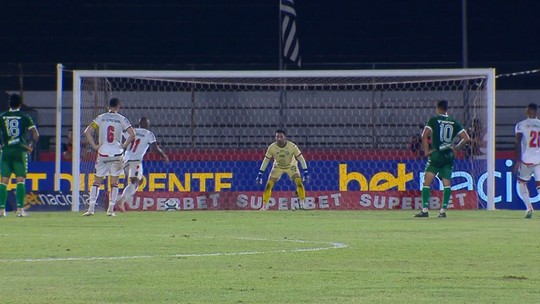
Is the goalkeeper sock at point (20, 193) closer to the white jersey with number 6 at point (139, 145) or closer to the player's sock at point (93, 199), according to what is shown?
the player's sock at point (93, 199)

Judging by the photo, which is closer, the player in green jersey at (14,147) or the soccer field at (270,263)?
the soccer field at (270,263)

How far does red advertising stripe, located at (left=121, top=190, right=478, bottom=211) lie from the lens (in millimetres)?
27578

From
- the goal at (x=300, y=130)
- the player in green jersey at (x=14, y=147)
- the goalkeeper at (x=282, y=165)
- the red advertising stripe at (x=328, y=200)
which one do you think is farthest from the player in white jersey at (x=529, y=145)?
the player in green jersey at (x=14, y=147)

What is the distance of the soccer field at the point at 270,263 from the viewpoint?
8695mm

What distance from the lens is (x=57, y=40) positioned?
117ft

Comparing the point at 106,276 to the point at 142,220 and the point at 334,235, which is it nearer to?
the point at 334,235

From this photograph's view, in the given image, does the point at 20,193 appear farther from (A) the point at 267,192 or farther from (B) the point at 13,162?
(A) the point at 267,192

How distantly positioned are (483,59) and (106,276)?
26433 millimetres

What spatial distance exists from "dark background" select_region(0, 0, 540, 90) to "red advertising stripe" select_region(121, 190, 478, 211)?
8131 mm

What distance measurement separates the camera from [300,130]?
33375 mm

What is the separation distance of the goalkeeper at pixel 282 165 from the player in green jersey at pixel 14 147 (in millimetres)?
6266

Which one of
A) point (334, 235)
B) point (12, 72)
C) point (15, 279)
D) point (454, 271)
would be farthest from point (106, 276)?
point (12, 72)

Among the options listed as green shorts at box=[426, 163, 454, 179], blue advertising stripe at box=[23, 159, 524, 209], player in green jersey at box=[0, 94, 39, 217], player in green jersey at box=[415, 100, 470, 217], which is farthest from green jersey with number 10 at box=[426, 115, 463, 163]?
player in green jersey at box=[0, 94, 39, 217]

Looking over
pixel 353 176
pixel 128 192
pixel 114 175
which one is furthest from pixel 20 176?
pixel 353 176
